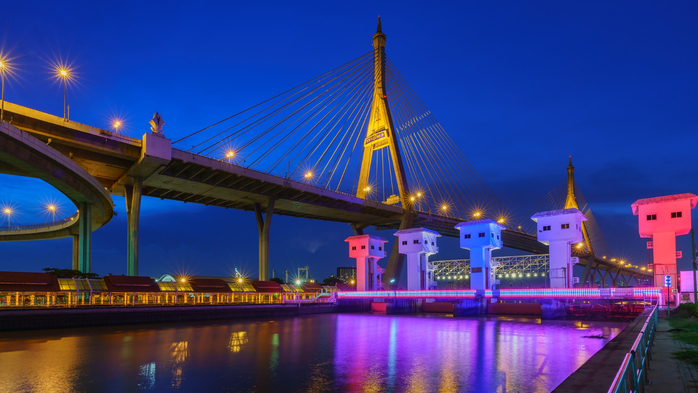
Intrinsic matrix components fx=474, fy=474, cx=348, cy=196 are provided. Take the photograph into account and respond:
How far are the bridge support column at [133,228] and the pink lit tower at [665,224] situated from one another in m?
47.0

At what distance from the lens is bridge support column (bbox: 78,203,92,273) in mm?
46781

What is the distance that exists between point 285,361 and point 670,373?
490 inches

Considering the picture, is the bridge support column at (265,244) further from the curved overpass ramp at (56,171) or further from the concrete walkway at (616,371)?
the concrete walkway at (616,371)

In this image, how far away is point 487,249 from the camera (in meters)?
53.8

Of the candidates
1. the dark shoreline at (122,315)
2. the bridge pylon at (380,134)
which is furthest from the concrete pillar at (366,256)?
the dark shoreline at (122,315)

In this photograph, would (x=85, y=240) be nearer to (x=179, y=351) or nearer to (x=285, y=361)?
(x=179, y=351)

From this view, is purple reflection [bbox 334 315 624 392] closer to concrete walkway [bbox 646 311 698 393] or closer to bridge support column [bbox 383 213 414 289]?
concrete walkway [bbox 646 311 698 393]

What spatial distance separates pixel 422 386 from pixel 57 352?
15.4m

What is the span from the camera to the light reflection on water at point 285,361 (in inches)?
539

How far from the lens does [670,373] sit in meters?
10.1

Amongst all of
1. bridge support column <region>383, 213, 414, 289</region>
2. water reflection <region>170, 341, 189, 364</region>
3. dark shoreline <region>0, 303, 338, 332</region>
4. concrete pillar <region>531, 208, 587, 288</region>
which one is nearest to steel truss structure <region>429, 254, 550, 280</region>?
bridge support column <region>383, 213, 414, 289</region>

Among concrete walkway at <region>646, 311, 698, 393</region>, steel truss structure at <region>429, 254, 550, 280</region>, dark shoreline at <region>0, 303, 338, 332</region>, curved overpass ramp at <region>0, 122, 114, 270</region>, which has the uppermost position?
curved overpass ramp at <region>0, 122, 114, 270</region>

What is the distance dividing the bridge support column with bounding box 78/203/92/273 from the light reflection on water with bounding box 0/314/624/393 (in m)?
20.2

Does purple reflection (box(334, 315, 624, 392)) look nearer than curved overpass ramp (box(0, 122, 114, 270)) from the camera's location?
Yes
